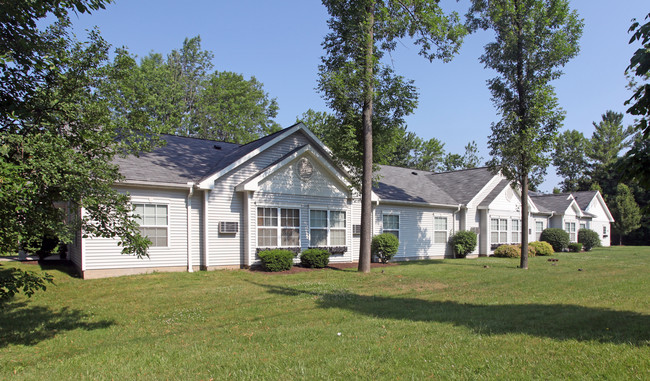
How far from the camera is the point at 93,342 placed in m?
6.93

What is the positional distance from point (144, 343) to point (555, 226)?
1358 inches

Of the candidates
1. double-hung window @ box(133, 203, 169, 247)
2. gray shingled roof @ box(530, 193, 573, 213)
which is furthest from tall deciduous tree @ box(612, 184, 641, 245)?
double-hung window @ box(133, 203, 169, 247)

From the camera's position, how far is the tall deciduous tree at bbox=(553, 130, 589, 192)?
62.8m

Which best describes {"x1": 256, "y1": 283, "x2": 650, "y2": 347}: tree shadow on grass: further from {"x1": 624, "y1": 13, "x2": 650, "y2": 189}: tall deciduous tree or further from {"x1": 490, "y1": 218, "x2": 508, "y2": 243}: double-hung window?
{"x1": 490, "y1": 218, "x2": 508, "y2": 243}: double-hung window

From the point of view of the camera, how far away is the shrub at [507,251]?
82.2 feet

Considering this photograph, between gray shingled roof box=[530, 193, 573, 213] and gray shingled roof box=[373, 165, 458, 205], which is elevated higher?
gray shingled roof box=[373, 165, 458, 205]

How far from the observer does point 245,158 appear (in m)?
16.4

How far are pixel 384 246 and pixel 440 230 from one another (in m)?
5.82

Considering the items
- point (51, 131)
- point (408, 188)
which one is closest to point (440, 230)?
point (408, 188)

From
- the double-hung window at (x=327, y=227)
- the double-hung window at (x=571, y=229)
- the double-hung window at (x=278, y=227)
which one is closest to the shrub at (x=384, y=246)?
the double-hung window at (x=327, y=227)

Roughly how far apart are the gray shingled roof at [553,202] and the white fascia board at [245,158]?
76.1 ft

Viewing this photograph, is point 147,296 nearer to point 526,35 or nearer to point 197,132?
point 526,35

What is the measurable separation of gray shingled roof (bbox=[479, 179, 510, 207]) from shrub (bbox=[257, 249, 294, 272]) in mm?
14950

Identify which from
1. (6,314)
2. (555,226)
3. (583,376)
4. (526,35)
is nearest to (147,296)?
(6,314)
